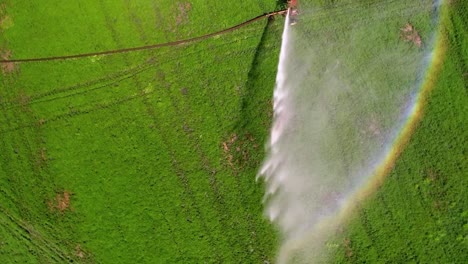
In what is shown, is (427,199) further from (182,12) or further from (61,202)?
(61,202)

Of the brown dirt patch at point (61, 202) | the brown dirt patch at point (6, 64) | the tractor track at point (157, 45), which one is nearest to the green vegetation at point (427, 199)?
the tractor track at point (157, 45)

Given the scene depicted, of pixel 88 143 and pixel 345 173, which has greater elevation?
pixel 88 143

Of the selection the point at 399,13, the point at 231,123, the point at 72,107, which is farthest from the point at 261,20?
the point at 72,107

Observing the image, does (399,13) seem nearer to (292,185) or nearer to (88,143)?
(292,185)

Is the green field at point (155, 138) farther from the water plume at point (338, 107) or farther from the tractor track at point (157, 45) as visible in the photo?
the water plume at point (338, 107)

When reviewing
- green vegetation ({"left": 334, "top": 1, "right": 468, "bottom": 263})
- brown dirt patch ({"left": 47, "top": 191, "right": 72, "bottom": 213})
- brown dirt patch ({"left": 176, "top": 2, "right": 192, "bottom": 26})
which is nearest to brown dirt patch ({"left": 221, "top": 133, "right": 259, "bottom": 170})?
green vegetation ({"left": 334, "top": 1, "right": 468, "bottom": 263})

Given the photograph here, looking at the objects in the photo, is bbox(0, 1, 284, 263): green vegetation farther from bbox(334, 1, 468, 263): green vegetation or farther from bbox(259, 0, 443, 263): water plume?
bbox(334, 1, 468, 263): green vegetation
